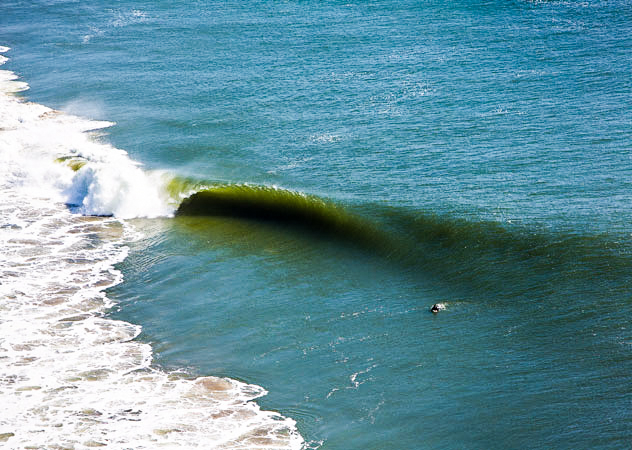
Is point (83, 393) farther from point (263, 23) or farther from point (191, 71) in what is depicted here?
point (263, 23)

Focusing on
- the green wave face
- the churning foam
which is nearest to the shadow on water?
the green wave face

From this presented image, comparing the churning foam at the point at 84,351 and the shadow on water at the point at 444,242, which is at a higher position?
the shadow on water at the point at 444,242

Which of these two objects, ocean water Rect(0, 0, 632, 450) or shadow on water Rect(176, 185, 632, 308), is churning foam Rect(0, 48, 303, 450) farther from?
shadow on water Rect(176, 185, 632, 308)

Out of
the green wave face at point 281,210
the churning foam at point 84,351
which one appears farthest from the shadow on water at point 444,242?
the churning foam at point 84,351

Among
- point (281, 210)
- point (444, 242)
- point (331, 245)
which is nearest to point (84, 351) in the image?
point (331, 245)

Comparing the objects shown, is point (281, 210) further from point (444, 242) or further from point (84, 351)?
point (84, 351)

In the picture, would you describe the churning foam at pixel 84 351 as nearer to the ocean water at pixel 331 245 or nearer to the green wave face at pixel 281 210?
the ocean water at pixel 331 245
